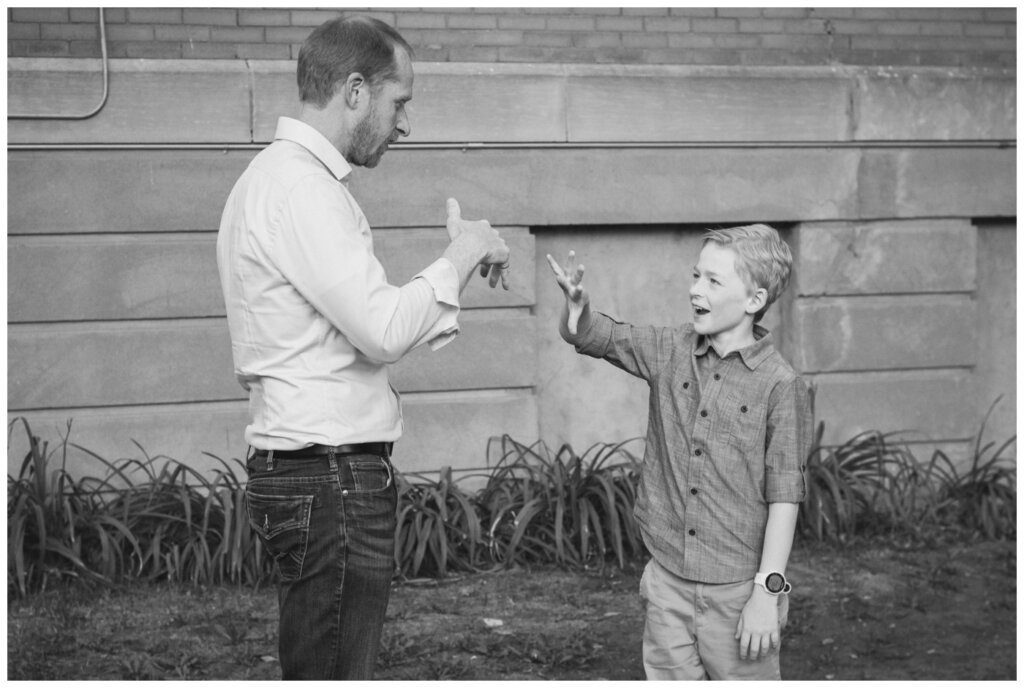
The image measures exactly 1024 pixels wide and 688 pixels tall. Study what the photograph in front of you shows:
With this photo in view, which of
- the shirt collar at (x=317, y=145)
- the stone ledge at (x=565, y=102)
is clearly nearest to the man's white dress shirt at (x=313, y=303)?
the shirt collar at (x=317, y=145)

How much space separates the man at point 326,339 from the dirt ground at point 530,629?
6.35 feet

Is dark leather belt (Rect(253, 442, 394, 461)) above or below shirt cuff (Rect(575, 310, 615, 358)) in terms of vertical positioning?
below

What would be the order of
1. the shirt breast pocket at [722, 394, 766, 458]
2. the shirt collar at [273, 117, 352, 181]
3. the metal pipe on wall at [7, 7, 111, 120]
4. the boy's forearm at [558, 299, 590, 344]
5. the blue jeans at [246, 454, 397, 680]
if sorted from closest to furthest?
the blue jeans at [246, 454, 397, 680]
the shirt collar at [273, 117, 352, 181]
the shirt breast pocket at [722, 394, 766, 458]
the boy's forearm at [558, 299, 590, 344]
the metal pipe on wall at [7, 7, 111, 120]

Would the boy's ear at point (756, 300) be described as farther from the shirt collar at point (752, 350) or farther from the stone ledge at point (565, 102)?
the stone ledge at point (565, 102)

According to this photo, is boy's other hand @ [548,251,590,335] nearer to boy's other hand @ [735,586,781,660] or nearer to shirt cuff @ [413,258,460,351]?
shirt cuff @ [413,258,460,351]

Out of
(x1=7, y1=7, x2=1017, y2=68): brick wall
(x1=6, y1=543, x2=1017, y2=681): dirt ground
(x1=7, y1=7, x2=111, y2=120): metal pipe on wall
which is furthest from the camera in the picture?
(x1=7, y1=7, x2=1017, y2=68): brick wall

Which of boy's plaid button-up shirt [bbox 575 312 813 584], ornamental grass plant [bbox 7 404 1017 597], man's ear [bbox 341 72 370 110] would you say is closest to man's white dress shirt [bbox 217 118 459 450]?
man's ear [bbox 341 72 370 110]

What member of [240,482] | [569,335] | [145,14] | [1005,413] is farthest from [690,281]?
[569,335]

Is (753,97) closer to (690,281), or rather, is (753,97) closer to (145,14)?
(690,281)

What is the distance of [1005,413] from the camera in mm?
7355

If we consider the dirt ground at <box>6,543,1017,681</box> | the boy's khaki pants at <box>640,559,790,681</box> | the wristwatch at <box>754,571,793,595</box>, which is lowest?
the dirt ground at <box>6,543,1017,681</box>

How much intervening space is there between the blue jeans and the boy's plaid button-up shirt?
0.75 m

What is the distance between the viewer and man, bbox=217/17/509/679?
2783 mm

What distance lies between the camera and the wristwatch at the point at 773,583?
3078 mm
